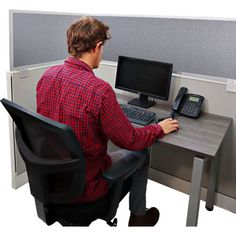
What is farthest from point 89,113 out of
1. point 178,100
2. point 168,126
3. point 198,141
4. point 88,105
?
point 178,100

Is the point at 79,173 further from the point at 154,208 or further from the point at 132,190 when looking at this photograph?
the point at 154,208

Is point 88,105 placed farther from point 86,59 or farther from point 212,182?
A: point 212,182

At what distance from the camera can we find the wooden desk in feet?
4.50

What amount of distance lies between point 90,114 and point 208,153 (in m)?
0.64

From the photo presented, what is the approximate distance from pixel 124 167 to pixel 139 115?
0.53 meters

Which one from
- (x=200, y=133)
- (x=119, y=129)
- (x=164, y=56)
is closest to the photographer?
(x=119, y=129)

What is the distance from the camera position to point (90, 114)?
3.69 ft

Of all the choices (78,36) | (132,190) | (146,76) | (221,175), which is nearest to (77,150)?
(78,36)

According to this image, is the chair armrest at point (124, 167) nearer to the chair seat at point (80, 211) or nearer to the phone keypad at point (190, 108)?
the chair seat at point (80, 211)

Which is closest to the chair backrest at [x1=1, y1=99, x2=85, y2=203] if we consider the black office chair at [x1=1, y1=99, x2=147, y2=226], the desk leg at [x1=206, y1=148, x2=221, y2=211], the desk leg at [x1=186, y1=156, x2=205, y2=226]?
the black office chair at [x1=1, y1=99, x2=147, y2=226]

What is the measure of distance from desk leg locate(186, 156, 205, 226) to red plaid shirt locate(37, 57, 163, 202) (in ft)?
0.98

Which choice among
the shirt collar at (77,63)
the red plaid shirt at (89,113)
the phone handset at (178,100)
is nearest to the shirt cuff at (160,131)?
the red plaid shirt at (89,113)

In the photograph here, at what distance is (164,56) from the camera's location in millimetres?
2094

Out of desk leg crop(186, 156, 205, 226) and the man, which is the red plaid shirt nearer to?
the man
